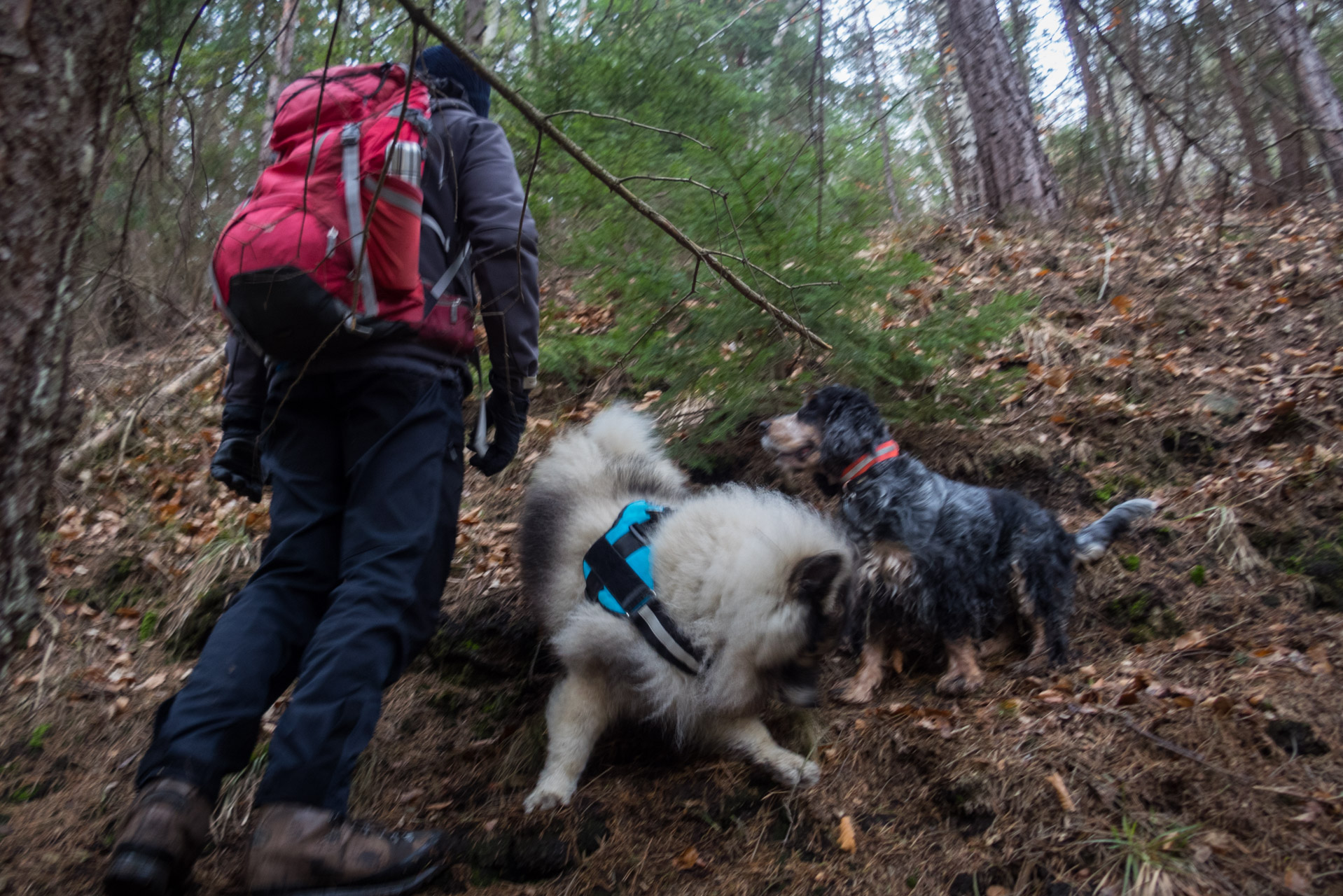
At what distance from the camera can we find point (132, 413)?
684 centimetres

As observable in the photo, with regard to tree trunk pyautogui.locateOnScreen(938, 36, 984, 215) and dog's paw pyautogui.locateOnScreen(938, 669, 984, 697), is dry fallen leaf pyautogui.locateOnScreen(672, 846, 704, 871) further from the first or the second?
tree trunk pyautogui.locateOnScreen(938, 36, 984, 215)

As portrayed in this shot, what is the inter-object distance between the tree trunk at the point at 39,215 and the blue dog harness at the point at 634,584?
→ 5.73 ft

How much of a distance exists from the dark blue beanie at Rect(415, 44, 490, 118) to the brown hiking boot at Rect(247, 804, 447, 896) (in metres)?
2.56

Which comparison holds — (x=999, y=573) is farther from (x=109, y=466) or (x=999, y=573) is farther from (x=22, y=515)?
(x=109, y=466)

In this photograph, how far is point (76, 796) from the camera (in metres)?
3.25

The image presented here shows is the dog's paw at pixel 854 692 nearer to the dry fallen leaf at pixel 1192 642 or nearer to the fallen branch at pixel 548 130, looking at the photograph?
the dry fallen leaf at pixel 1192 642

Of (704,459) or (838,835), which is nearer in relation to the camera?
(838,835)

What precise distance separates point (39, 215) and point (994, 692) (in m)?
3.79

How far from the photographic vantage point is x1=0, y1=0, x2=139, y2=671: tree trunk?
1.86 meters

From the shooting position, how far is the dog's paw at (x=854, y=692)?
358 centimetres

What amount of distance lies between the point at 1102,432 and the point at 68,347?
5.11m

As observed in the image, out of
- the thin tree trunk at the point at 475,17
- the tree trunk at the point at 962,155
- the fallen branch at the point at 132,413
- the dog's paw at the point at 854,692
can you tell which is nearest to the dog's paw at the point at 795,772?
the dog's paw at the point at 854,692

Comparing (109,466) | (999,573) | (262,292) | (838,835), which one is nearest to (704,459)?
(999,573)

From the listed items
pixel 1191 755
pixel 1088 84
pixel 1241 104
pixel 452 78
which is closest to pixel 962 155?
pixel 1088 84
